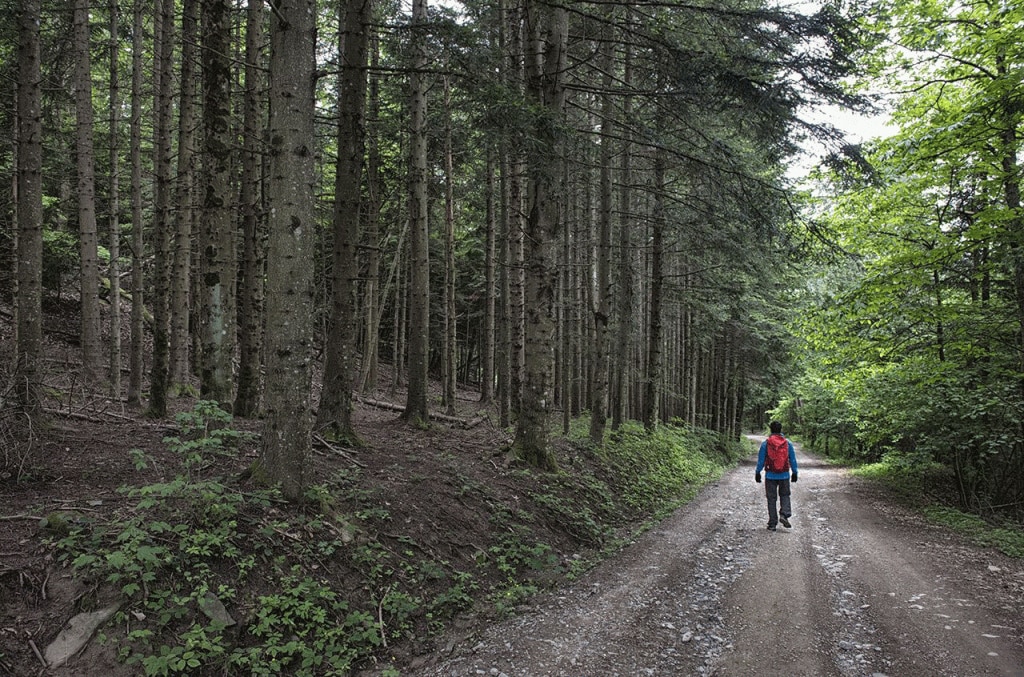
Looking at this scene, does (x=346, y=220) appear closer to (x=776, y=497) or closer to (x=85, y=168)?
(x=85, y=168)

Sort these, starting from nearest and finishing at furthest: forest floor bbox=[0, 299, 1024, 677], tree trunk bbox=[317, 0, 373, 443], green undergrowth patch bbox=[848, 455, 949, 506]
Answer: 1. forest floor bbox=[0, 299, 1024, 677]
2. tree trunk bbox=[317, 0, 373, 443]
3. green undergrowth patch bbox=[848, 455, 949, 506]

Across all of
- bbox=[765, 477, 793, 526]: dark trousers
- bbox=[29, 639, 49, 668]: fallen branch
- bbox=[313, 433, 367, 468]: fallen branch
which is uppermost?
bbox=[313, 433, 367, 468]: fallen branch

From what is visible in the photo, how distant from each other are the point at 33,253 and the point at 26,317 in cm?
76

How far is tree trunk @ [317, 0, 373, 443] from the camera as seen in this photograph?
26.8ft

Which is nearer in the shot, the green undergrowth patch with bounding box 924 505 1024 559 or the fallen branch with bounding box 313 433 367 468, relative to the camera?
the fallen branch with bounding box 313 433 367 468

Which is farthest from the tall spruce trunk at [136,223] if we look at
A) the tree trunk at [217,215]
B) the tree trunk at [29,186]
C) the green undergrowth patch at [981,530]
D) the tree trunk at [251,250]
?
the green undergrowth patch at [981,530]

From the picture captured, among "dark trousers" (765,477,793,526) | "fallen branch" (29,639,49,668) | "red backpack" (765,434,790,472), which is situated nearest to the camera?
"fallen branch" (29,639,49,668)

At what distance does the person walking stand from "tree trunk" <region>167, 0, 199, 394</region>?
34.1ft

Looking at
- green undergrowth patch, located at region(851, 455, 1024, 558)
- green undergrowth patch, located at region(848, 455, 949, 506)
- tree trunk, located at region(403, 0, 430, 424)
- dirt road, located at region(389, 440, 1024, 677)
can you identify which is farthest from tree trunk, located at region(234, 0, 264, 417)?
green undergrowth patch, located at region(848, 455, 949, 506)

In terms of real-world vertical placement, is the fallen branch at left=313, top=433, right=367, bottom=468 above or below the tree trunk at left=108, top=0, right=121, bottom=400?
below

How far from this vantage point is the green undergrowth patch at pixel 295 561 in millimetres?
4059

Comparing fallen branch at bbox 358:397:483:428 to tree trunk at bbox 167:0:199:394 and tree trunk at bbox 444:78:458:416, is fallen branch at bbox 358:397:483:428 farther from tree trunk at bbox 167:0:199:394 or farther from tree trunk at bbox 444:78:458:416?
tree trunk at bbox 167:0:199:394

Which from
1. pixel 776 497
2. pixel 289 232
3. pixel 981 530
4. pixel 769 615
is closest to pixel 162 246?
pixel 289 232

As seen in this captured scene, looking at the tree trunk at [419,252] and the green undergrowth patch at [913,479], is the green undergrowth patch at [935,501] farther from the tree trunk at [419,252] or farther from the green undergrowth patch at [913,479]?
the tree trunk at [419,252]
